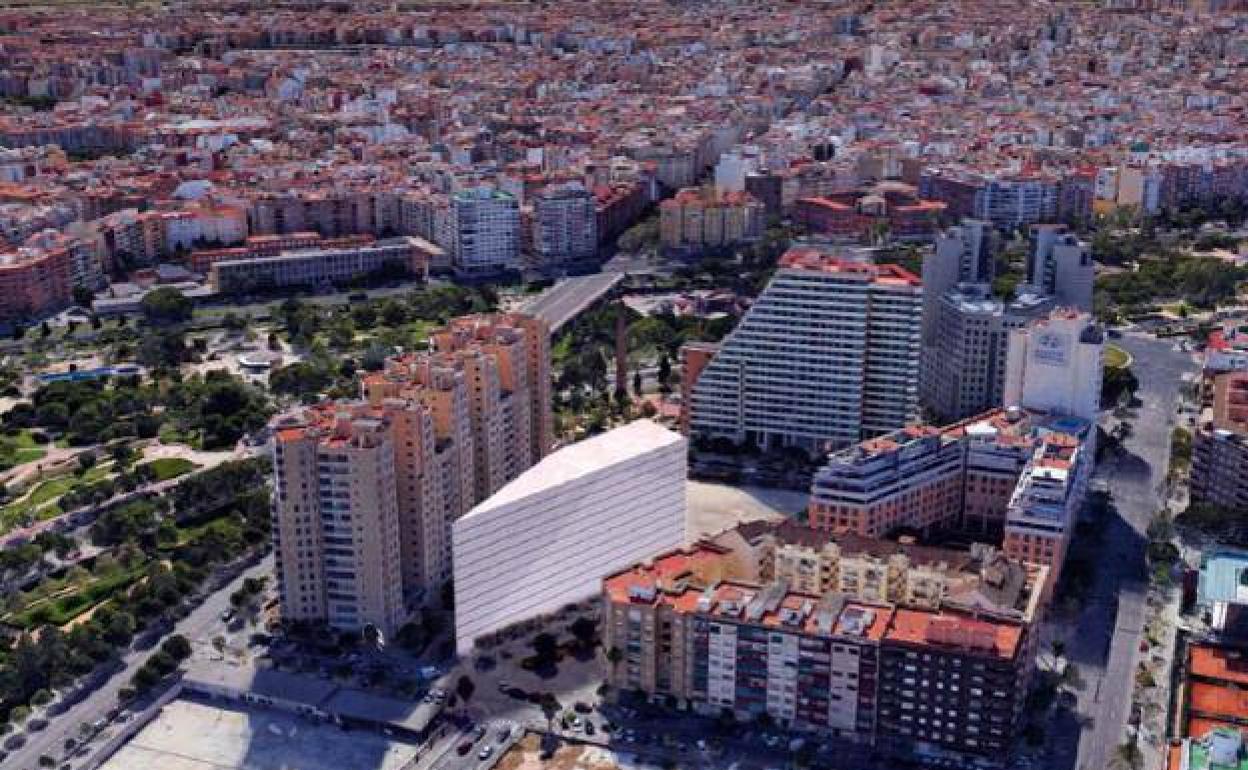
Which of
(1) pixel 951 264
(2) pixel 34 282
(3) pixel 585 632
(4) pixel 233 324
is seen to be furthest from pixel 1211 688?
(2) pixel 34 282

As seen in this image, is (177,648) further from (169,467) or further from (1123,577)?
(1123,577)

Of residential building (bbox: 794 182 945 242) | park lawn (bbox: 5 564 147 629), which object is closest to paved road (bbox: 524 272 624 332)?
residential building (bbox: 794 182 945 242)

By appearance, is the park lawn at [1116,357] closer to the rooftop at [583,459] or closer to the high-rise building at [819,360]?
the high-rise building at [819,360]

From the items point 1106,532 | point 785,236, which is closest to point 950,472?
point 1106,532

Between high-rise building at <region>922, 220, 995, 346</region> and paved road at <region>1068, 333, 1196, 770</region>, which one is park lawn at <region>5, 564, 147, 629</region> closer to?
paved road at <region>1068, 333, 1196, 770</region>

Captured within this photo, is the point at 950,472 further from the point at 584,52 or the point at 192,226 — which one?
the point at 584,52
